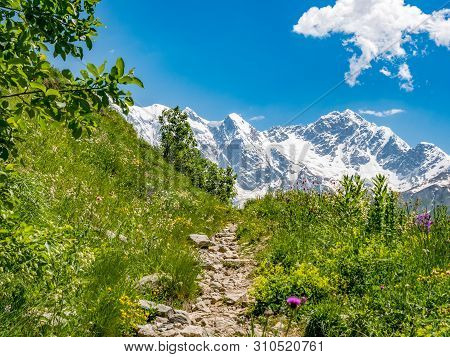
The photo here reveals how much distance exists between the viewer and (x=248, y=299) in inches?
289

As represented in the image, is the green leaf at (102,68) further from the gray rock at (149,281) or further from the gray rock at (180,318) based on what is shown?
the gray rock at (149,281)

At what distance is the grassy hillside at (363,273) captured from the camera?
5355mm

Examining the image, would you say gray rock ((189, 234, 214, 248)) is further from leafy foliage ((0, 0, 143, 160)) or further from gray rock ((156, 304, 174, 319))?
leafy foliage ((0, 0, 143, 160))

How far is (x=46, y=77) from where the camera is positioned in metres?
3.42

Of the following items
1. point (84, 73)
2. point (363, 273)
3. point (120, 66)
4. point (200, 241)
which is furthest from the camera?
point (200, 241)

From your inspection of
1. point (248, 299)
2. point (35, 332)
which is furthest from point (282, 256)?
point (35, 332)

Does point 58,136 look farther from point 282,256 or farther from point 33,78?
point 33,78

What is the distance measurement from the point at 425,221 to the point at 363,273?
297cm

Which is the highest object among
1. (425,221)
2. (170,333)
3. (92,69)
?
(92,69)

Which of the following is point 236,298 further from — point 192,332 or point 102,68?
point 102,68

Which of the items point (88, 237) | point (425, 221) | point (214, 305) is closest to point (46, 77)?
point (88, 237)

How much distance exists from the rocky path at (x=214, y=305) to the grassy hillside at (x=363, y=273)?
18.9 inches
